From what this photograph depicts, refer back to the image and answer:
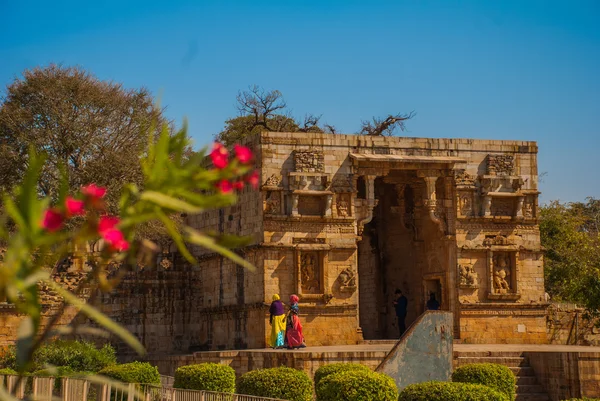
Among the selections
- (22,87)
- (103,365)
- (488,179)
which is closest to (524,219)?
(488,179)

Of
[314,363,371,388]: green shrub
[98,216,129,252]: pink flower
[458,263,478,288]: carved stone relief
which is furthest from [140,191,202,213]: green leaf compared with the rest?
[458,263,478,288]: carved stone relief

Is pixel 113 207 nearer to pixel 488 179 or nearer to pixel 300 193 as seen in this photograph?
pixel 300 193

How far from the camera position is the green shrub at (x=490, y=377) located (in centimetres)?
1816

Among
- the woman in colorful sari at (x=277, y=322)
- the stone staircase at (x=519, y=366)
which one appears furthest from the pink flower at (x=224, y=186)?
the woman in colorful sari at (x=277, y=322)

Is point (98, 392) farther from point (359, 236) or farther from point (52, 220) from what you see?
point (359, 236)

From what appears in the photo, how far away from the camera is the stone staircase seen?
815 inches

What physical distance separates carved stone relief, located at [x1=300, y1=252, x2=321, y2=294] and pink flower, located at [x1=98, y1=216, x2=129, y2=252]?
20958mm

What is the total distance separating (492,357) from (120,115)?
46.3 ft

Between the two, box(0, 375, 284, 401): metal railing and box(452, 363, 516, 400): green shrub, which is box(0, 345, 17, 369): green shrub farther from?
box(452, 363, 516, 400): green shrub

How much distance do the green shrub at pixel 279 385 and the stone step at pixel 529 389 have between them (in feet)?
18.0

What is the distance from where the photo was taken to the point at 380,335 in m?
29.4

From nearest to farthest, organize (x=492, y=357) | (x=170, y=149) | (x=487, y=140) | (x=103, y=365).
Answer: (x=170, y=149), (x=492, y=357), (x=103, y=365), (x=487, y=140)

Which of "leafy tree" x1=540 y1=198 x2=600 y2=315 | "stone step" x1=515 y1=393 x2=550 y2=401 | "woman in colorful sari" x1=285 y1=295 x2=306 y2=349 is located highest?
"leafy tree" x1=540 y1=198 x2=600 y2=315

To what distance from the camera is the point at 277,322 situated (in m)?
23.4
